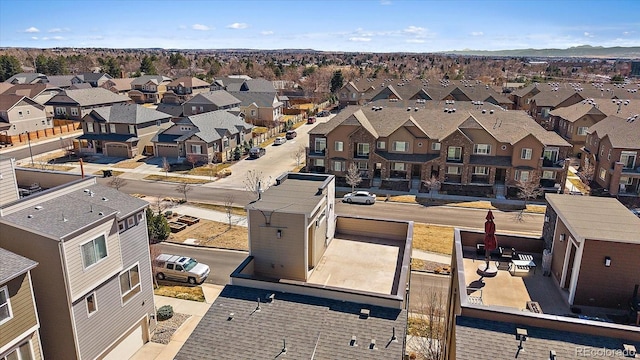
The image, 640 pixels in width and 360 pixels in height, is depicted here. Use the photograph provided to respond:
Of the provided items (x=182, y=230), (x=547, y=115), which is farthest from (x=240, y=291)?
(x=547, y=115)

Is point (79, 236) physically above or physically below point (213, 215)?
above

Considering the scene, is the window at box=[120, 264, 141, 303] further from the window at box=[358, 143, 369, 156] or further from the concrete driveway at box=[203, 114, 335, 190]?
the window at box=[358, 143, 369, 156]

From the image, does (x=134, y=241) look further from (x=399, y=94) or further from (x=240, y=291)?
(x=399, y=94)

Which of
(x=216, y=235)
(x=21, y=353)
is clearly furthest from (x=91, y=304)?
(x=216, y=235)

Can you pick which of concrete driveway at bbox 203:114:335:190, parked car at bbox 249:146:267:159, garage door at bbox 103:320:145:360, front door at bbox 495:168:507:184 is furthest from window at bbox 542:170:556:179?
garage door at bbox 103:320:145:360

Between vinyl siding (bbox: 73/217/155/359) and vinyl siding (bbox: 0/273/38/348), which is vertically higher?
vinyl siding (bbox: 0/273/38/348)
